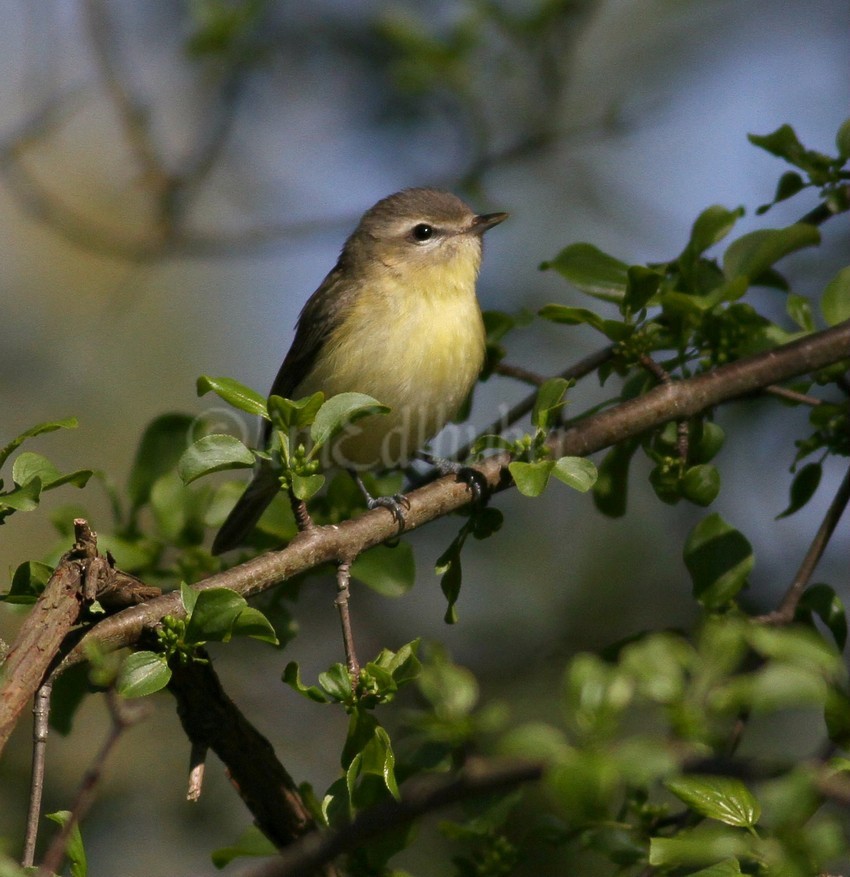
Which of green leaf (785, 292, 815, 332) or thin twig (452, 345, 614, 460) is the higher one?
green leaf (785, 292, 815, 332)

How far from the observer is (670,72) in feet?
25.8

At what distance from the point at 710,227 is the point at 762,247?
0.18m

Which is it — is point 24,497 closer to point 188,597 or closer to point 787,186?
point 188,597

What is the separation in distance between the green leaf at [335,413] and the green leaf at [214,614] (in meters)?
0.43

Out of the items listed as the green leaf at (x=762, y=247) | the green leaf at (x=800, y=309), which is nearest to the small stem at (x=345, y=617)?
the green leaf at (x=762, y=247)

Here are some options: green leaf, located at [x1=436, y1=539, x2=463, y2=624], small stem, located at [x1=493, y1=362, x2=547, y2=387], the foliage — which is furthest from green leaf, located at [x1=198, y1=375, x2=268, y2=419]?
small stem, located at [x1=493, y1=362, x2=547, y2=387]

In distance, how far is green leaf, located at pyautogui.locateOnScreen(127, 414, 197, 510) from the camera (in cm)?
389

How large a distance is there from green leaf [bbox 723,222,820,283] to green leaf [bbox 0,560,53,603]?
2.16 metres

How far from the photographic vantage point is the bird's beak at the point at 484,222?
534 centimetres

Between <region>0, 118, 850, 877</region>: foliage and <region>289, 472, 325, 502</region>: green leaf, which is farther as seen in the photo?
<region>289, 472, 325, 502</region>: green leaf

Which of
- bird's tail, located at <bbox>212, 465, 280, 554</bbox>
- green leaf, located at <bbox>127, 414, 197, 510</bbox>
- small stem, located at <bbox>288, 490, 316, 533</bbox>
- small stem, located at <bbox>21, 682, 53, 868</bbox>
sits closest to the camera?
small stem, located at <bbox>21, 682, 53, 868</bbox>

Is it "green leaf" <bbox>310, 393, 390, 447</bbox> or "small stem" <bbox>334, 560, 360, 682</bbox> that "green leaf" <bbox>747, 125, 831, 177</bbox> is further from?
"small stem" <bbox>334, 560, 360, 682</bbox>

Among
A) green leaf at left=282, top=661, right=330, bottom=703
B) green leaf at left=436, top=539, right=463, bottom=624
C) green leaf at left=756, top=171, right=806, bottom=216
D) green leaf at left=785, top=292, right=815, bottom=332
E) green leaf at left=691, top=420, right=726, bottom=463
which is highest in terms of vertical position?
green leaf at left=756, top=171, right=806, bottom=216

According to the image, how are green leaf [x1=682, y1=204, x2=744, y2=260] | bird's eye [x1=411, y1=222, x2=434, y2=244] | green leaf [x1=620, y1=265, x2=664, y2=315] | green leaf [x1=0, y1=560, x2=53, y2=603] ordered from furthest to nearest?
bird's eye [x1=411, y1=222, x2=434, y2=244] → green leaf [x1=682, y1=204, x2=744, y2=260] → green leaf [x1=620, y1=265, x2=664, y2=315] → green leaf [x1=0, y1=560, x2=53, y2=603]
